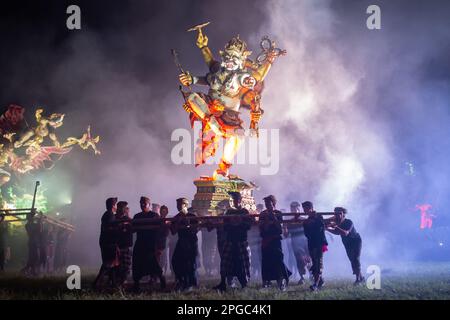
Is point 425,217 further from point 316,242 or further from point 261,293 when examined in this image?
point 261,293

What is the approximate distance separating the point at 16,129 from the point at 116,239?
15.0m

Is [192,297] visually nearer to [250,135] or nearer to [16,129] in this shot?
[250,135]

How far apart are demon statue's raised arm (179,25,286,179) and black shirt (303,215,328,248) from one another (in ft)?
16.4

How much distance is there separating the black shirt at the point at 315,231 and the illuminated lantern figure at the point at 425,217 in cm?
1657

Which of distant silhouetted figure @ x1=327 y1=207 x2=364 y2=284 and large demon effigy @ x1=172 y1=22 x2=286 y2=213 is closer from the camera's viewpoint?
A: distant silhouetted figure @ x1=327 y1=207 x2=364 y2=284

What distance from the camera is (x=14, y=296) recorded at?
694 centimetres

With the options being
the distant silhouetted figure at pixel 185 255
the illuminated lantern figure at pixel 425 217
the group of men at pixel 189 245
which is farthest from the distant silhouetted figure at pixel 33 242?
the illuminated lantern figure at pixel 425 217

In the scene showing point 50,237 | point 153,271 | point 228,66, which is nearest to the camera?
point 153,271

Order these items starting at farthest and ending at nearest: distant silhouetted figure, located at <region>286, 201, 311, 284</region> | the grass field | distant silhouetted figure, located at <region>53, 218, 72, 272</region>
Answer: distant silhouetted figure, located at <region>53, 218, 72, 272</region>, distant silhouetted figure, located at <region>286, 201, 311, 284</region>, the grass field

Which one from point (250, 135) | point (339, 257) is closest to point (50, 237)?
point (250, 135)

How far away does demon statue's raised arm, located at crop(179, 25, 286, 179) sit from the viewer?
12273 mm

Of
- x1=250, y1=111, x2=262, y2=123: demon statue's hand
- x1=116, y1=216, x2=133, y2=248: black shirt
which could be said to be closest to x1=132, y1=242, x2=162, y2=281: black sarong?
x1=116, y1=216, x2=133, y2=248: black shirt

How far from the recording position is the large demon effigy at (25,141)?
1864 cm

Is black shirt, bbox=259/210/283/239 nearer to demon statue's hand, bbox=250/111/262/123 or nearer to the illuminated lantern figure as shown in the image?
demon statue's hand, bbox=250/111/262/123
